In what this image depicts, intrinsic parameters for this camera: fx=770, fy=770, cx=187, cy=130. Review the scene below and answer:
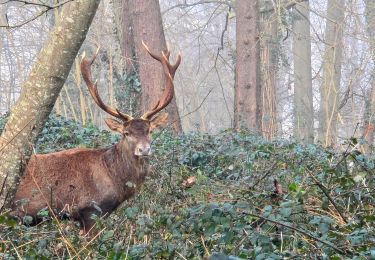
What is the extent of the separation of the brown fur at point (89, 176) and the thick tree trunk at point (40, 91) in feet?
4.29

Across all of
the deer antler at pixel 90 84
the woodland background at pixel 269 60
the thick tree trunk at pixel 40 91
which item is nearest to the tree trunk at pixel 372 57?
the woodland background at pixel 269 60

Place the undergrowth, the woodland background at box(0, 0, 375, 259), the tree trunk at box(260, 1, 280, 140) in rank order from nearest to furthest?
the undergrowth → the woodland background at box(0, 0, 375, 259) → the tree trunk at box(260, 1, 280, 140)

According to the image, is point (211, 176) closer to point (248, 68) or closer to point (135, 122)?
point (135, 122)

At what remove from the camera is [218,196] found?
666cm

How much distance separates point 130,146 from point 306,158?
7.16 feet

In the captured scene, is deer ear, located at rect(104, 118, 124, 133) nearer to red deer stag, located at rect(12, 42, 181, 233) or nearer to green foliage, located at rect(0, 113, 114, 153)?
red deer stag, located at rect(12, 42, 181, 233)

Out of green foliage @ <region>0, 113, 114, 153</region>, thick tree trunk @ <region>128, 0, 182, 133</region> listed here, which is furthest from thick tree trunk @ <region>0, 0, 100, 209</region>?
thick tree trunk @ <region>128, 0, 182, 133</region>

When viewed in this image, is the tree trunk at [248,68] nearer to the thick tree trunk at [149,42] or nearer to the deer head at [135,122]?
the thick tree trunk at [149,42]

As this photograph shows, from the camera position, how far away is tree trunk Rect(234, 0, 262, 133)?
18312mm

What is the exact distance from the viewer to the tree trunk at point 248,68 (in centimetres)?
1831

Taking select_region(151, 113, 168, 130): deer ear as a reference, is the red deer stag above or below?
below

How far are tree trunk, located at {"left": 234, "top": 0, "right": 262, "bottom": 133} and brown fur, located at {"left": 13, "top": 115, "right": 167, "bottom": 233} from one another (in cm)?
893

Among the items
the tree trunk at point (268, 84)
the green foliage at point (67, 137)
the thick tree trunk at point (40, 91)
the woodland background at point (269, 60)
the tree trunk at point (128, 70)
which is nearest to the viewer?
the thick tree trunk at point (40, 91)

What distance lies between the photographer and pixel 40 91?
257 inches
